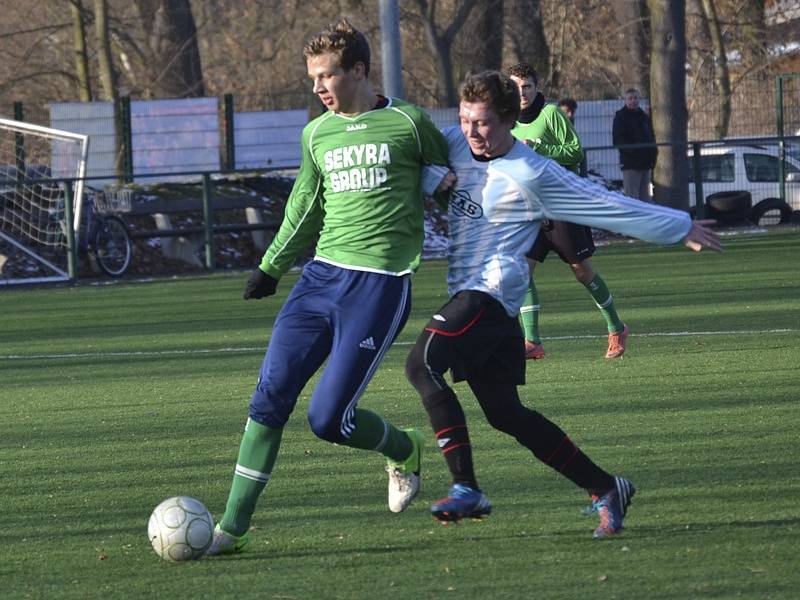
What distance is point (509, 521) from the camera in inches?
218

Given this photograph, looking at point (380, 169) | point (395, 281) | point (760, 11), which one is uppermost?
point (760, 11)

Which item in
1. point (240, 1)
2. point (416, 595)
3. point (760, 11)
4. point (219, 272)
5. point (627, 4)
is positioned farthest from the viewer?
point (240, 1)

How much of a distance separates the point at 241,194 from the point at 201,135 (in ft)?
8.64

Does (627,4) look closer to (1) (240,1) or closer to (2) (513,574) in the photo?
(1) (240,1)

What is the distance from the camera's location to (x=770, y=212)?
886 inches

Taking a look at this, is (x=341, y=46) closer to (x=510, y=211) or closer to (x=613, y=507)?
(x=510, y=211)

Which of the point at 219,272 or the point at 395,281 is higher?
the point at 395,281

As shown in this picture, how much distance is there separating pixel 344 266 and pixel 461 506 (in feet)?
3.06

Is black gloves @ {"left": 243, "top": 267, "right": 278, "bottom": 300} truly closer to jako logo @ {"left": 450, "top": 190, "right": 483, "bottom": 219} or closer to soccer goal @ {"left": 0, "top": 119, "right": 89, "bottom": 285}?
jako logo @ {"left": 450, "top": 190, "right": 483, "bottom": 219}

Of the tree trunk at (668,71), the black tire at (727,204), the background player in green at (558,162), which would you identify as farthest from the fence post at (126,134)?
the background player in green at (558,162)

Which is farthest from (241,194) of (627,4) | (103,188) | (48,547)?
(48,547)

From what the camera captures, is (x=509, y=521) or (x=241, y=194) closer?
(x=509, y=521)

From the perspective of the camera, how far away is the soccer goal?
18.9 m

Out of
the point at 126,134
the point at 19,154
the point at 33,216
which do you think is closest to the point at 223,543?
the point at 33,216
